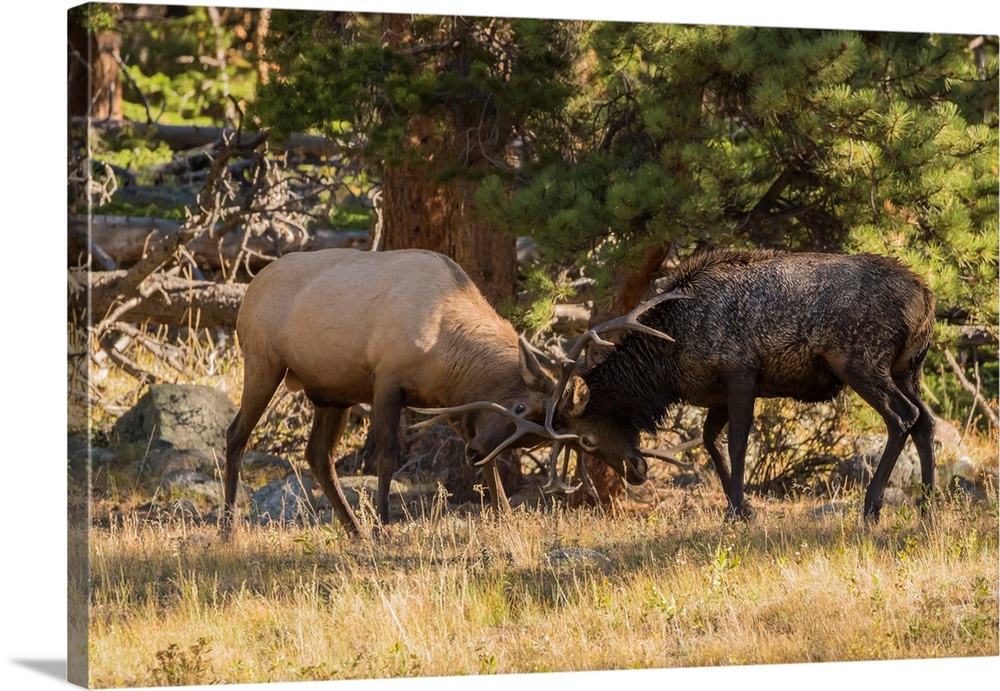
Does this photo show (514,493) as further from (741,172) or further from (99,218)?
(99,218)

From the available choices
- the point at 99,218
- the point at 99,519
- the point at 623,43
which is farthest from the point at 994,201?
the point at 99,218

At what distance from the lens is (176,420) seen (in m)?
13.1

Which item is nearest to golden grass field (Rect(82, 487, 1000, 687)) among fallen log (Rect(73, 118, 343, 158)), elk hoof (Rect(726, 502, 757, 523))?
elk hoof (Rect(726, 502, 757, 523))

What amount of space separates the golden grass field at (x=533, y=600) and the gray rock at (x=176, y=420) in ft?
12.1

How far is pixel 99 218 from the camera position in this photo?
14422mm

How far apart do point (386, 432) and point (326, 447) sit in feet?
3.12

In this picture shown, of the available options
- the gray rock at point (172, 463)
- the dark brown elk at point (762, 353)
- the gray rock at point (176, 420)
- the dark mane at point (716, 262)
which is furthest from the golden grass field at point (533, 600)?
the gray rock at point (176, 420)

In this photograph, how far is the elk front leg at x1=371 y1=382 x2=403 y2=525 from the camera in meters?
9.50

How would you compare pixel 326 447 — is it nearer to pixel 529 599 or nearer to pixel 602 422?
pixel 602 422

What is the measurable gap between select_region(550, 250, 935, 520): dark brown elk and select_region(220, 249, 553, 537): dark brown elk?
1.61 feet

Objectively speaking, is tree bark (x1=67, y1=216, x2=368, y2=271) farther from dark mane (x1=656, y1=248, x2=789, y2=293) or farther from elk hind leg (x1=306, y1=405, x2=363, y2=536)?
dark mane (x1=656, y1=248, x2=789, y2=293)

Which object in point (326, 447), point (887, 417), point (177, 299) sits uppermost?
point (177, 299)

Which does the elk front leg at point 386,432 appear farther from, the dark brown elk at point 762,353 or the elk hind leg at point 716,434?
the elk hind leg at point 716,434

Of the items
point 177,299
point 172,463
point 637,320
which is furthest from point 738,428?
point 177,299
